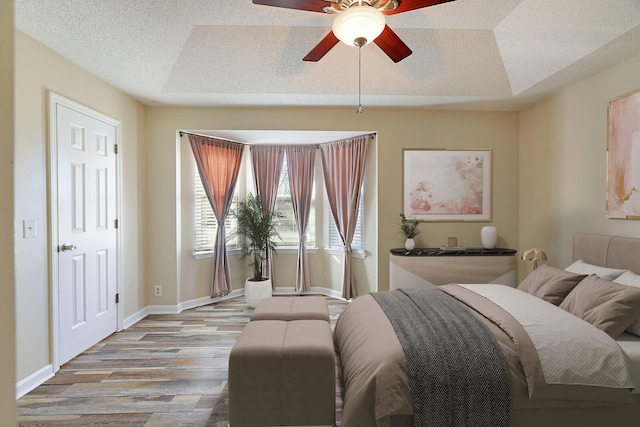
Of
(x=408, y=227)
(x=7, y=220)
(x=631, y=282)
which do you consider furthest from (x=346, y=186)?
(x=7, y=220)

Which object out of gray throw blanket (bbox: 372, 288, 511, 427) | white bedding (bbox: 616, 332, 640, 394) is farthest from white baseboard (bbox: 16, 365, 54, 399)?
white bedding (bbox: 616, 332, 640, 394)

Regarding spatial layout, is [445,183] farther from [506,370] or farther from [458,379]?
[458,379]

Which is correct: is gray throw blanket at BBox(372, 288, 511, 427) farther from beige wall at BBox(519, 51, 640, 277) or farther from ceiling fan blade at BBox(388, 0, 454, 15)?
beige wall at BBox(519, 51, 640, 277)

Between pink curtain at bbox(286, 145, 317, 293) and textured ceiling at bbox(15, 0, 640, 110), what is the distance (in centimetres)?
111

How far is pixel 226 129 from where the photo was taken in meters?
4.49

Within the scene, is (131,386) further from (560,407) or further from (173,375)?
(560,407)

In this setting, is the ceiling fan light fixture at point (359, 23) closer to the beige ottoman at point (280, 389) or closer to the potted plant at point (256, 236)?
the beige ottoman at point (280, 389)

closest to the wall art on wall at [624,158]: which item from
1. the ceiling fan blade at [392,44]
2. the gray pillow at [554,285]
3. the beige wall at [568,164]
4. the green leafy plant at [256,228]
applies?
the beige wall at [568,164]

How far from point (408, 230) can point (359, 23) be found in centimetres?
295

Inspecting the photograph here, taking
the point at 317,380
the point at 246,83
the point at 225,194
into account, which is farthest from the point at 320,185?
the point at 317,380

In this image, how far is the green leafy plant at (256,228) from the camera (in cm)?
479

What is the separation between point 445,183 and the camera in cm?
455

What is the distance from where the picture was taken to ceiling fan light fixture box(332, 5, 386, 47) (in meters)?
1.96

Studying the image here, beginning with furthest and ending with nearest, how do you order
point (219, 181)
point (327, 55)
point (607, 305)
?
point (219, 181) → point (327, 55) → point (607, 305)
